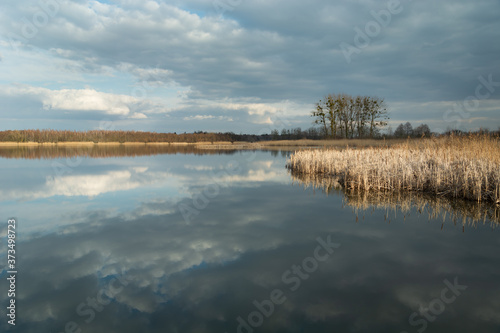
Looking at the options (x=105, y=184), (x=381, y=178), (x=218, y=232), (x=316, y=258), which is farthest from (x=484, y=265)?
(x=105, y=184)

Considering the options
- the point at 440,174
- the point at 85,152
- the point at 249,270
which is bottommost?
the point at 249,270

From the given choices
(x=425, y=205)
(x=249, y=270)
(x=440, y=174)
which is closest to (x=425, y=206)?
(x=425, y=205)

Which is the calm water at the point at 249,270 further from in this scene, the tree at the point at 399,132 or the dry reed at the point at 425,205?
the tree at the point at 399,132

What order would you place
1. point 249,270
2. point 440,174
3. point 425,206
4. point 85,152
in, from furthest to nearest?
point 85,152 < point 440,174 < point 425,206 < point 249,270

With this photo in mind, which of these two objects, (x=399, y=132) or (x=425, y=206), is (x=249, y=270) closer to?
(x=425, y=206)

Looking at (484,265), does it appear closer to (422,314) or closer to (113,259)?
(422,314)

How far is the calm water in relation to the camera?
3621mm

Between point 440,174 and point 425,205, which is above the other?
point 440,174

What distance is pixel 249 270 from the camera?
4926mm

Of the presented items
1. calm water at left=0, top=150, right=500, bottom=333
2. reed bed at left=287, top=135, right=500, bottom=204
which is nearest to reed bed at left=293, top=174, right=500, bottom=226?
calm water at left=0, top=150, right=500, bottom=333

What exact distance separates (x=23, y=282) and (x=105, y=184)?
1044 centimetres

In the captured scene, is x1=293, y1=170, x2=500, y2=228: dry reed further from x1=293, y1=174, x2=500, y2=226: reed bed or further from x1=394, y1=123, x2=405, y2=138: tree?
x1=394, y1=123, x2=405, y2=138: tree

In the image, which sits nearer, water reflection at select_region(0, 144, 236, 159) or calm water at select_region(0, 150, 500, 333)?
calm water at select_region(0, 150, 500, 333)

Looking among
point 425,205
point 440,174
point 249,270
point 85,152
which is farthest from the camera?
point 85,152
